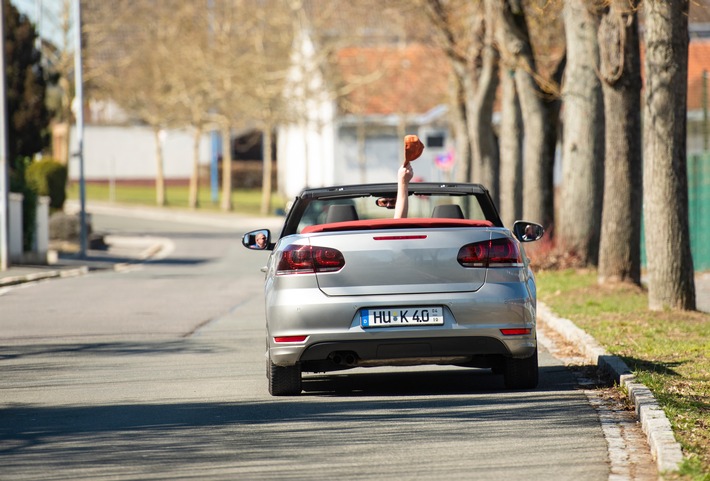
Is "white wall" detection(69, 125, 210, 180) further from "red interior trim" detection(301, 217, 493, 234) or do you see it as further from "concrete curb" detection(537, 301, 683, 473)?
"red interior trim" detection(301, 217, 493, 234)

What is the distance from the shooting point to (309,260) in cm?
888

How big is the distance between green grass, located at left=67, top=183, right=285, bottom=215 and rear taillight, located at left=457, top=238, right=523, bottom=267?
49.8 metres

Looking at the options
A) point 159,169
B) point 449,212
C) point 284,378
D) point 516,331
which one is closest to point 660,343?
point 449,212

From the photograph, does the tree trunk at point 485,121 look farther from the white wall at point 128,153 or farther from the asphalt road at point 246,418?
the white wall at point 128,153

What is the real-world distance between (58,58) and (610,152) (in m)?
45.4

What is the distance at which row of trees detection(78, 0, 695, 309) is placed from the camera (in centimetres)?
1353

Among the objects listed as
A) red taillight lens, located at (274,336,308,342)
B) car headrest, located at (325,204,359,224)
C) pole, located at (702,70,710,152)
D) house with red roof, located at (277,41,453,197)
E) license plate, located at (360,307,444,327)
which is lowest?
red taillight lens, located at (274,336,308,342)

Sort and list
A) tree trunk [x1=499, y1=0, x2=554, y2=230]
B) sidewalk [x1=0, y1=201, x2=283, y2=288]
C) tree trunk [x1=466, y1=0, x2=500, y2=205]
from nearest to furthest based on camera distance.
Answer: tree trunk [x1=499, y1=0, x2=554, y2=230] → sidewalk [x1=0, y1=201, x2=283, y2=288] → tree trunk [x1=466, y1=0, x2=500, y2=205]

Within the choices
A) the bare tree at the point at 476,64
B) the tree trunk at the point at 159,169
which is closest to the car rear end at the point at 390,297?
the bare tree at the point at 476,64

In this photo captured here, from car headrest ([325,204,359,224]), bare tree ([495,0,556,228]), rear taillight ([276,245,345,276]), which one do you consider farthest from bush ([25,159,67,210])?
rear taillight ([276,245,345,276])

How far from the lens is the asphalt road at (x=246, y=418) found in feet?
22.1

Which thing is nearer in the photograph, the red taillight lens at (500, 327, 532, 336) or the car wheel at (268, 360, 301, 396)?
the red taillight lens at (500, 327, 532, 336)

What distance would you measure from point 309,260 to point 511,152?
666 inches

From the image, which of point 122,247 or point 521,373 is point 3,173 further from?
point 521,373
